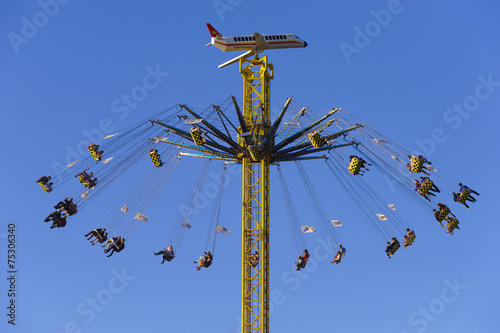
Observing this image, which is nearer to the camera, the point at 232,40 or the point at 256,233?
the point at 256,233

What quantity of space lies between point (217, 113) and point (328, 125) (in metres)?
8.14

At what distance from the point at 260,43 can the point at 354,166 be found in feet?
42.5

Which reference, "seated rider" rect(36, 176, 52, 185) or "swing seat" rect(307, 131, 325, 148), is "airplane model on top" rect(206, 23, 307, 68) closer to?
"swing seat" rect(307, 131, 325, 148)

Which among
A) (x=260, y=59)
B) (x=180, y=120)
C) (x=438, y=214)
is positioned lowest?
(x=438, y=214)

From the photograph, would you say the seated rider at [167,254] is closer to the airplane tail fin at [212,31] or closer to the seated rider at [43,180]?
the seated rider at [43,180]

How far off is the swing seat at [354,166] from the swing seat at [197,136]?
34.4ft

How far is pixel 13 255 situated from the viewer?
71375 mm

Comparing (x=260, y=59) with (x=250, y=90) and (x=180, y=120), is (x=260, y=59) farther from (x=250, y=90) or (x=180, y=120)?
(x=180, y=120)

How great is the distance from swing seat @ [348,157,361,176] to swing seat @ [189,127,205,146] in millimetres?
10472

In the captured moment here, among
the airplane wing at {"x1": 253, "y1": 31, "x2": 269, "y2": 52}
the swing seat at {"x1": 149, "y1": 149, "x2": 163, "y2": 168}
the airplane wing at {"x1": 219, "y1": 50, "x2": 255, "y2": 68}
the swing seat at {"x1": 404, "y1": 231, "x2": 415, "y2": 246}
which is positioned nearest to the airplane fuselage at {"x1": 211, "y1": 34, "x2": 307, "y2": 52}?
the airplane wing at {"x1": 253, "y1": 31, "x2": 269, "y2": 52}

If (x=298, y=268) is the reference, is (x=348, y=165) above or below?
above

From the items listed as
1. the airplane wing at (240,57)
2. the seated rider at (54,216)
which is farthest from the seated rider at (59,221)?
the airplane wing at (240,57)

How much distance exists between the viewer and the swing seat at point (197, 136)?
6631 centimetres

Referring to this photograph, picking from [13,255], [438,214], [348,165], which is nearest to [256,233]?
[348,165]
